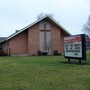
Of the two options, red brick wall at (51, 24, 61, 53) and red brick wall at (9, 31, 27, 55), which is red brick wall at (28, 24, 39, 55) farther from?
red brick wall at (51, 24, 61, 53)

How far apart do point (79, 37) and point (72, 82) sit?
14.7m

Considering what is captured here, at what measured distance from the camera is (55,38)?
59531 millimetres

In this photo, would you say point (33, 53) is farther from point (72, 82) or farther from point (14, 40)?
point (72, 82)

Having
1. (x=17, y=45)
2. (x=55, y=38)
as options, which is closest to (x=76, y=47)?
(x=17, y=45)

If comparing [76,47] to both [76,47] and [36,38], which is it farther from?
[36,38]

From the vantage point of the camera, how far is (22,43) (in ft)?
194

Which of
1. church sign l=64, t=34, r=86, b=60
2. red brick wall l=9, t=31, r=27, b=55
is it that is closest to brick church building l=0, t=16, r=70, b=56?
red brick wall l=9, t=31, r=27, b=55

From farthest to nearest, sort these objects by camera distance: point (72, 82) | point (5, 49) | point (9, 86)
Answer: point (5, 49) → point (72, 82) → point (9, 86)

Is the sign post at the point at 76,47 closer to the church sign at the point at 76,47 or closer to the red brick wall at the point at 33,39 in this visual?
the church sign at the point at 76,47

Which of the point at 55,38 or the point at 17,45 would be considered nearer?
the point at 17,45

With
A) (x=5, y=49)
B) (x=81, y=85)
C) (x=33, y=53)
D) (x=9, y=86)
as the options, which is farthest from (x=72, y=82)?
(x=5, y=49)

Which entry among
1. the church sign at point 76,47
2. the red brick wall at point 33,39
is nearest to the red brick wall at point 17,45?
the red brick wall at point 33,39

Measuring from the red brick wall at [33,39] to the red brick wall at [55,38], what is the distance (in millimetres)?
2612

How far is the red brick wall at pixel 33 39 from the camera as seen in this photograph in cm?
5825
